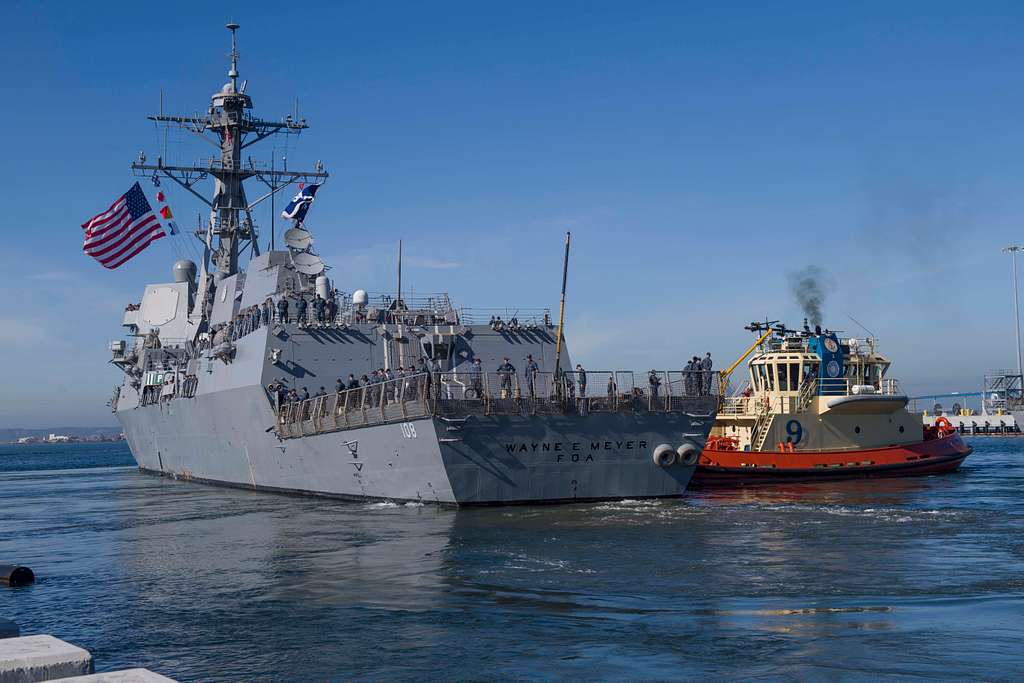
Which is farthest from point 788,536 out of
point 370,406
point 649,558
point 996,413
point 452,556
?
point 996,413

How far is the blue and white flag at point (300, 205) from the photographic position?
3356 cm

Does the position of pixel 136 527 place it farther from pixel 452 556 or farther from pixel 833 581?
pixel 833 581

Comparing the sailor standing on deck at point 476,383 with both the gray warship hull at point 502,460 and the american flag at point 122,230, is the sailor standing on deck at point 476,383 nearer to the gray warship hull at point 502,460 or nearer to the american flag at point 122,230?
the gray warship hull at point 502,460

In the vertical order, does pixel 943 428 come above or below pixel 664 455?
above

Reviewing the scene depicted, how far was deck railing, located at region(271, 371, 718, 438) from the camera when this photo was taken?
22.1 m

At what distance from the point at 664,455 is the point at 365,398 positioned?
293 inches

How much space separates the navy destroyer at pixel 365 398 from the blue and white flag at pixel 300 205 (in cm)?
5

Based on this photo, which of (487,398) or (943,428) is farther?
(943,428)

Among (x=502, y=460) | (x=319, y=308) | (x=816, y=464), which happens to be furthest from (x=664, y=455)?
(x=816, y=464)

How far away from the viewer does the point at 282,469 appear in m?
30.1

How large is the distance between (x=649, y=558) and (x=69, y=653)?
11470 mm

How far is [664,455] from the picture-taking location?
23938 millimetres

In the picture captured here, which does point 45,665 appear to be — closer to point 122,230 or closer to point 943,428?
point 122,230

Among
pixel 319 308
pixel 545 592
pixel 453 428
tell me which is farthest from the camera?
A: pixel 319 308
